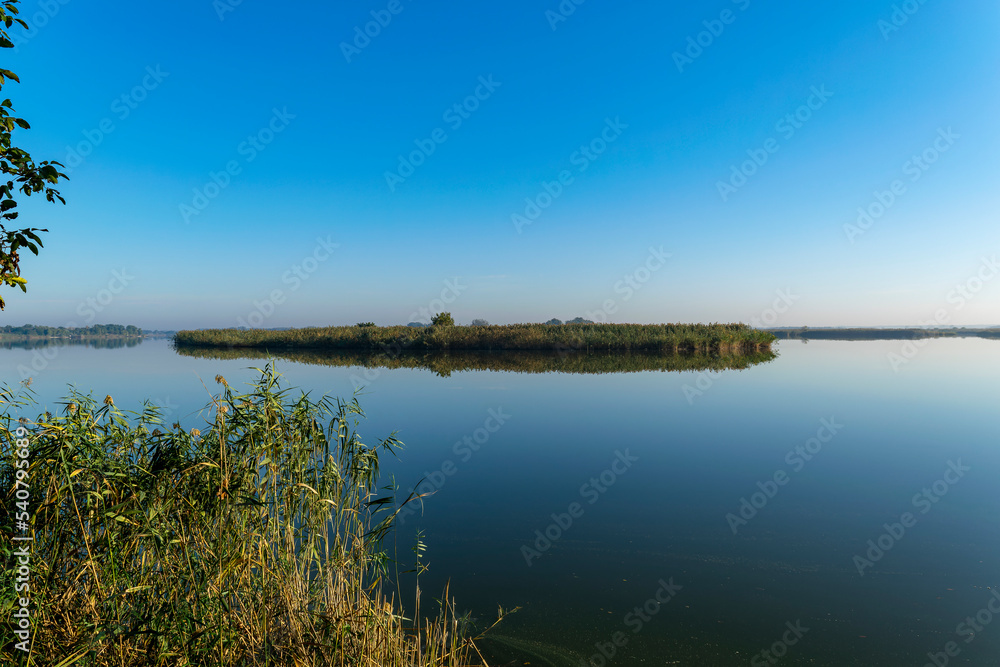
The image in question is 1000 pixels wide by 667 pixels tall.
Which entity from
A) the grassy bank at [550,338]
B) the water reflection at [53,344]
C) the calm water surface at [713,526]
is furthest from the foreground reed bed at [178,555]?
the water reflection at [53,344]

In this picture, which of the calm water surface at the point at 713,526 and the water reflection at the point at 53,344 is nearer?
the calm water surface at the point at 713,526

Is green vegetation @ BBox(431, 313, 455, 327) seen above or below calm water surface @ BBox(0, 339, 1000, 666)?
above

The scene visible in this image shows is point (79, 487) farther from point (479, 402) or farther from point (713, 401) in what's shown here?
point (713, 401)

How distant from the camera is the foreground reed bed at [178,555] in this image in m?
2.79

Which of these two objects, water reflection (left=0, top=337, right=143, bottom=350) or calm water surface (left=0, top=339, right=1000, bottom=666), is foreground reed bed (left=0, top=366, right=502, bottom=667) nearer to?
calm water surface (left=0, top=339, right=1000, bottom=666)

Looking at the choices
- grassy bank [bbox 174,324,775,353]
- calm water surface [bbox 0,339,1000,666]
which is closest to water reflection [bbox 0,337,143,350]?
grassy bank [bbox 174,324,775,353]

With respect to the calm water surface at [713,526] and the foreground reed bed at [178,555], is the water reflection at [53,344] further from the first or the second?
the foreground reed bed at [178,555]

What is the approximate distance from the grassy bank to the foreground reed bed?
3294 cm

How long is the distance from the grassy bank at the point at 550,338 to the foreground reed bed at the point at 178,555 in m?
32.9

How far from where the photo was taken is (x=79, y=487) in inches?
123

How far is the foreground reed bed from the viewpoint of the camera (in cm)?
279

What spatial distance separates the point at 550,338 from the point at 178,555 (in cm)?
3354

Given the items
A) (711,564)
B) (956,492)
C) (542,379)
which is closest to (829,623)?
(711,564)

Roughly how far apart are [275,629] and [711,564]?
3827 mm
